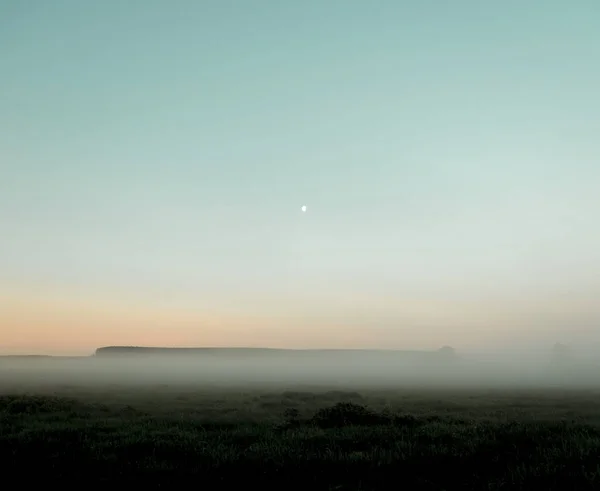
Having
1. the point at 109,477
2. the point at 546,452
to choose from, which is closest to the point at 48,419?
the point at 109,477

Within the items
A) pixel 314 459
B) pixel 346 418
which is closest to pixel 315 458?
pixel 314 459

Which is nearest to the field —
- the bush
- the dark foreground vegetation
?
the dark foreground vegetation

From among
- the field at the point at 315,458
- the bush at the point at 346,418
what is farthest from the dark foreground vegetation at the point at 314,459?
the bush at the point at 346,418

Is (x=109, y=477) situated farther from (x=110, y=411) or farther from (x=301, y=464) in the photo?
(x=110, y=411)

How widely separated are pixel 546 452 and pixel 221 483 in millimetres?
8031

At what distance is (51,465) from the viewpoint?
11.4 m

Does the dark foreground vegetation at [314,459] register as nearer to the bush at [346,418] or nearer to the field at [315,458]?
the field at [315,458]

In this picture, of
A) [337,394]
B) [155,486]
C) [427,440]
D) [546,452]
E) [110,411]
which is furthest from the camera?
[337,394]

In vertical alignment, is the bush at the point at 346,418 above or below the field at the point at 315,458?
below

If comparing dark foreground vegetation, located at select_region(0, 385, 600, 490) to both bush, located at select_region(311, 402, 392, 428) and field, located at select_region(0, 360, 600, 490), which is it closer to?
field, located at select_region(0, 360, 600, 490)

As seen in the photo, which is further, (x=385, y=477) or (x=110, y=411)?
(x=110, y=411)

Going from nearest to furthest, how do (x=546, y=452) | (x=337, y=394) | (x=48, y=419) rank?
1. (x=546, y=452)
2. (x=48, y=419)
3. (x=337, y=394)

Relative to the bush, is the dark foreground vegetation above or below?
above

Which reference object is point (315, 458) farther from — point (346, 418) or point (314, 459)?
point (346, 418)
